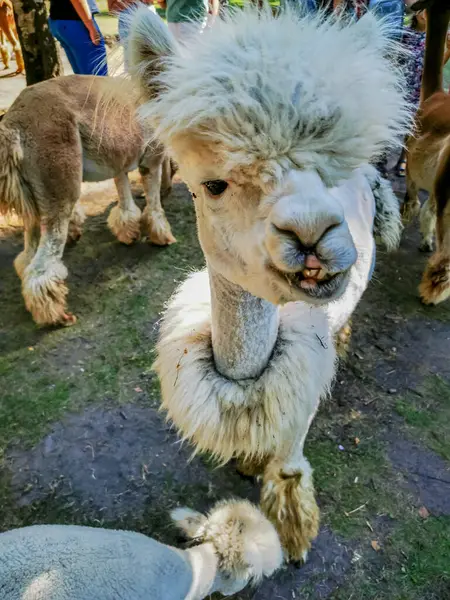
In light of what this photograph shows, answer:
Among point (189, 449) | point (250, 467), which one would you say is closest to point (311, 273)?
point (250, 467)

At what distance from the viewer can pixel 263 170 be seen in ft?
3.15

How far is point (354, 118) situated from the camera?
958mm

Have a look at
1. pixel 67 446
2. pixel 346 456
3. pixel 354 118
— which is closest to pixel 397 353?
pixel 346 456

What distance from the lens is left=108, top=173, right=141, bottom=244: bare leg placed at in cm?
339

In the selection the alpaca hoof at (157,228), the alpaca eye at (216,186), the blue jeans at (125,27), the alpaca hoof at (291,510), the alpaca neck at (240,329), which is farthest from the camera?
the alpaca hoof at (157,228)

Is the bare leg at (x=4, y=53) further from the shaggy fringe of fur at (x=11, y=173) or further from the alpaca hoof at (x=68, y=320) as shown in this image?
the alpaca hoof at (x=68, y=320)

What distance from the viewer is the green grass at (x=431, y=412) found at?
2.24 meters

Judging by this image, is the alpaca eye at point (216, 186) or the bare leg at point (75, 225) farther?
the bare leg at point (75, 225)

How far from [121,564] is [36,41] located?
371 cm

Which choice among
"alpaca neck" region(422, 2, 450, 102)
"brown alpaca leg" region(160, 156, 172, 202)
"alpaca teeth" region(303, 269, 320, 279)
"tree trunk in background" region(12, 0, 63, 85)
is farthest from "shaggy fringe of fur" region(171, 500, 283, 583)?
"tree trunk in background" region(12, 0, 63, 85)

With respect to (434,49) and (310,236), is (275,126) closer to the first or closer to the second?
(310,236)

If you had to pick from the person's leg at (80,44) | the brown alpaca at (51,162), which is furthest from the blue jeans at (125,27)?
the person's leg at (80,44)

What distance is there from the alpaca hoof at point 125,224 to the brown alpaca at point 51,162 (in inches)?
15.4

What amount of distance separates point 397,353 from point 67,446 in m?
1.83
